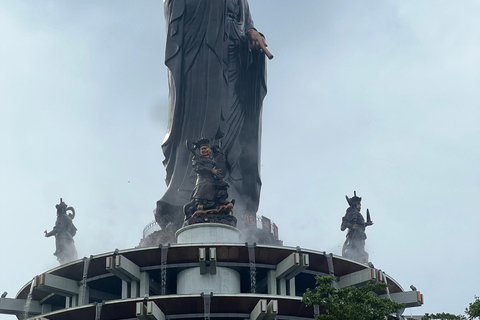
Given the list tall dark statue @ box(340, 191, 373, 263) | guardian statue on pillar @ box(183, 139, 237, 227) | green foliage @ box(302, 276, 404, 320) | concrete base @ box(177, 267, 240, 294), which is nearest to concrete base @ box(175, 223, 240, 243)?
guardian statue on pillar @ box(183, 139, 237, 227)

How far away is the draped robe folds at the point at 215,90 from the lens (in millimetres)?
50750

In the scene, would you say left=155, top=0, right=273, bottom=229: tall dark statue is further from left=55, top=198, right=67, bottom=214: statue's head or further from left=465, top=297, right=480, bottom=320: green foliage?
left=465, top=297, right=480, bottom=320: green foliage

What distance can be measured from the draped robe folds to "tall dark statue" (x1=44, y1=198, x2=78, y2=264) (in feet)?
18.0

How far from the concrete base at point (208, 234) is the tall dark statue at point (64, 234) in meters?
8.07

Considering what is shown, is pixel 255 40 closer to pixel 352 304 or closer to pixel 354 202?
pixel 354 202

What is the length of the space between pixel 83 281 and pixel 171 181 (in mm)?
10844

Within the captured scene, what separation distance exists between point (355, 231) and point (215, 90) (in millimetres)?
10973

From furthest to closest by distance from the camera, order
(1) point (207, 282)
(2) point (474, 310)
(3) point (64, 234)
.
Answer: (3) point (64, 234)
(1) point (207, 282)
(2) point (474, 310)

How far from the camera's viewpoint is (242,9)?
54031 mm

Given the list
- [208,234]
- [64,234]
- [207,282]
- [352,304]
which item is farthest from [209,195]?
[352,304]

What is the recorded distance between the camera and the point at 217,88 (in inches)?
2021

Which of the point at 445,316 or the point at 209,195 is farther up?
the point at 209,195

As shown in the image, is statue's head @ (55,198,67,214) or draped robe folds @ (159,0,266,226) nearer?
statue's head @ (55,198,67,214)

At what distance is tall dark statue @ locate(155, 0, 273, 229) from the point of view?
167 feet
